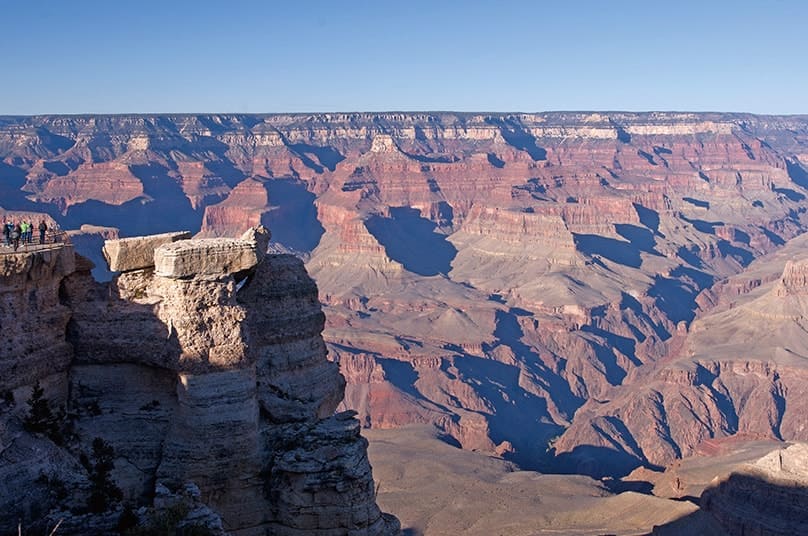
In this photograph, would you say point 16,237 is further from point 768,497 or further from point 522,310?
point 522,310

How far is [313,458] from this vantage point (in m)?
21.9

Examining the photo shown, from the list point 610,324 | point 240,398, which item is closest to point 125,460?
point 240,398

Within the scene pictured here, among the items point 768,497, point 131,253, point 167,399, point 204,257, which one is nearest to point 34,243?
point 131,253

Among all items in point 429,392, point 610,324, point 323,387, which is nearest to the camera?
point 323,387

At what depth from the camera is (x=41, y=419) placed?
70.5ft

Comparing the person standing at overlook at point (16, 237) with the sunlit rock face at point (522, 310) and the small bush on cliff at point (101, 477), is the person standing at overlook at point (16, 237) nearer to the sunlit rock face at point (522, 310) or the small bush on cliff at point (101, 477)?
the sunlit rock face at point (522, 310)

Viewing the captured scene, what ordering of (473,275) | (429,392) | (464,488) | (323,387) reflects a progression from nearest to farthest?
(323,387) < (464,488) < (429,392) < (473,275)

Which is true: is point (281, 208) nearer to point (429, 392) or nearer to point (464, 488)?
point (429, 392)

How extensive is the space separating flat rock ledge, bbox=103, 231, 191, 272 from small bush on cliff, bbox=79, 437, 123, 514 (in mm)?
4743

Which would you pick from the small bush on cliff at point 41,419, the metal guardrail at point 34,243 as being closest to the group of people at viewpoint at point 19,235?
the metal guardrail at point 34,243

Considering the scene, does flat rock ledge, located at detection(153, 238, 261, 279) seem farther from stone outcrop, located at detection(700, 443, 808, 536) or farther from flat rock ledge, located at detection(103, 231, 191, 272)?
stone outcrop, located at detection(700, 443, 808, 536)

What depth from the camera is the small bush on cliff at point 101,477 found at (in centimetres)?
1927

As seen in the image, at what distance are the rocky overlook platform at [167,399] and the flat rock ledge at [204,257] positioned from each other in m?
0.04

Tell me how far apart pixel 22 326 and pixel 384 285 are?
114175 millimetres
